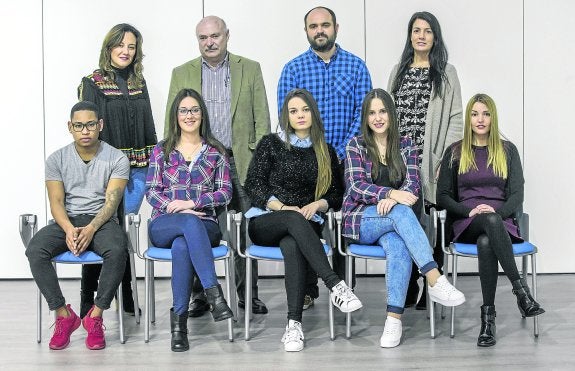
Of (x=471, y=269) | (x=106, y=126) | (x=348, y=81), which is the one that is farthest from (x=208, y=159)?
(x=471, y=269)

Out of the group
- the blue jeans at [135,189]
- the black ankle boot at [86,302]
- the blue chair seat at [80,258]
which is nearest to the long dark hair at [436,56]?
the blue jeans at [135,189]

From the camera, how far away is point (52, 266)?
4.38m

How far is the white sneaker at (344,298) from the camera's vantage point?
4.20m

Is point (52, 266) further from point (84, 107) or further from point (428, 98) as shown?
point (428, 98)

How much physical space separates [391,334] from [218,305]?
0.86 meters

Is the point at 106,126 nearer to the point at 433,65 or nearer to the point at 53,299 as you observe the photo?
the point at 53,299

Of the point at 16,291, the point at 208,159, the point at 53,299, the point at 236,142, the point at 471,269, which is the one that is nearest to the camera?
the point at 53,299

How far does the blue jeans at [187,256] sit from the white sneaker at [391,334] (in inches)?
34.1

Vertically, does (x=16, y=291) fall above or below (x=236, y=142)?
below

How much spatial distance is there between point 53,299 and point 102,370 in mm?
583

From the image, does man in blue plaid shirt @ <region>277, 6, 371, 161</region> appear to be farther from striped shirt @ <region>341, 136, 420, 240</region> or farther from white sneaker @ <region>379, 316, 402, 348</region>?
white sneaker @ <region>379, 316, 402, 348</region>

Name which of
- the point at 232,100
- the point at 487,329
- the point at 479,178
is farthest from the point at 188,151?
the point at 487,329

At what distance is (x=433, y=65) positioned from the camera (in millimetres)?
5008

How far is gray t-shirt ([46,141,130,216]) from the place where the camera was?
4.59 metres
